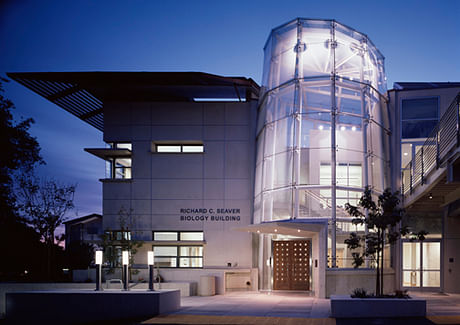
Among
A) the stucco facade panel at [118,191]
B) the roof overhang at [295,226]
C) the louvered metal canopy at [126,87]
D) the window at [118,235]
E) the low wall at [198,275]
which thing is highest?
the louvered metal canopy at [126,87]

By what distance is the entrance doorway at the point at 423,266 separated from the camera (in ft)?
90.1

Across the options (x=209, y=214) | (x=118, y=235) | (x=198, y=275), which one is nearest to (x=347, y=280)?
(x=198, y=275)

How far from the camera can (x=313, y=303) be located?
70.0 feet

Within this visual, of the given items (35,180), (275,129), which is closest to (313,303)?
(275,129)

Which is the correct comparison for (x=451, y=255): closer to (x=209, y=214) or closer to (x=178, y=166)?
(x=209, y=214)

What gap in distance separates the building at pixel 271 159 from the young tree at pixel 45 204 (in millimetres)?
3690

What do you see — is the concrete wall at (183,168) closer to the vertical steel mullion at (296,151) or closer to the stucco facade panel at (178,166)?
the stucco facade panel at (178,166)

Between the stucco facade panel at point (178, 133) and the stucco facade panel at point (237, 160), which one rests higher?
the stucco facade panel at point (178, 133)

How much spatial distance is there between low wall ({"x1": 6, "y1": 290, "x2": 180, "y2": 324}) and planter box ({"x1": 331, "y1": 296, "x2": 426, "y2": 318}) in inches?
254

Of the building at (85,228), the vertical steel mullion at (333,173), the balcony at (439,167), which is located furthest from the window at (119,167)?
the building at (85,228)

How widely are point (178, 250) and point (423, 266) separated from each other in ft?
43.7

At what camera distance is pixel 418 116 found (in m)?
28.5

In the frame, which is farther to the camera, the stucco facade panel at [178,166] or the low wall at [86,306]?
the stucco facade panel at [178,166]

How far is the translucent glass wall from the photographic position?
82.2ft
